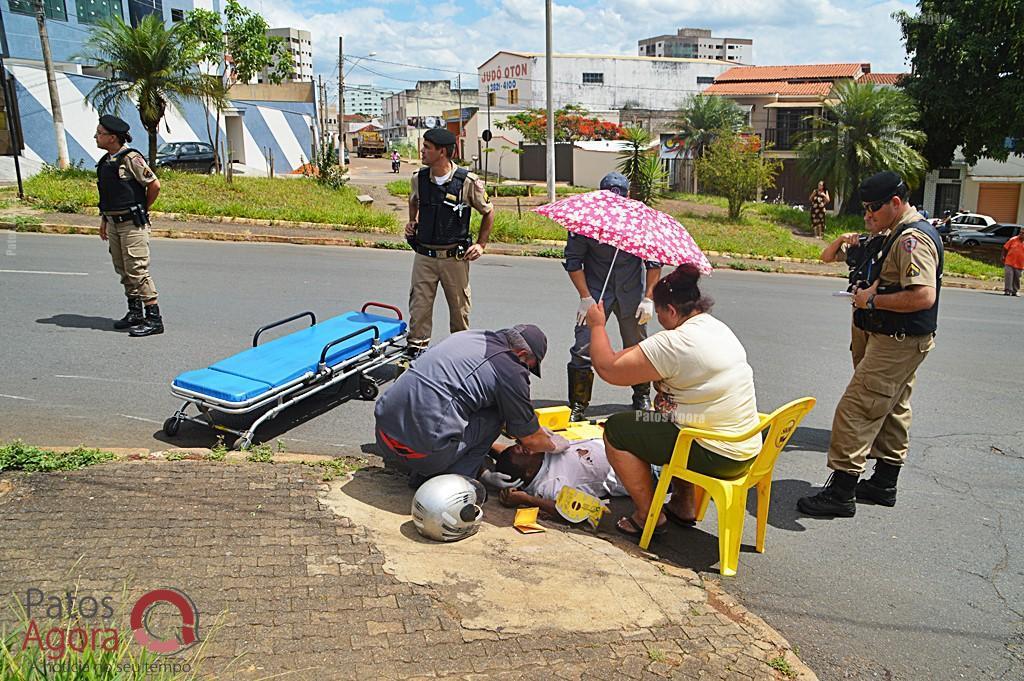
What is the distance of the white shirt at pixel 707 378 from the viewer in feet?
13.9

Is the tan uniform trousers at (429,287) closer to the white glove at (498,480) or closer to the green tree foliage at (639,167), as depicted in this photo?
the white glove at (498,480)

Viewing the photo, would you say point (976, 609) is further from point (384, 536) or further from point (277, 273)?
point (277, 273)

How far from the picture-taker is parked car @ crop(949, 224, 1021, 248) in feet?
103

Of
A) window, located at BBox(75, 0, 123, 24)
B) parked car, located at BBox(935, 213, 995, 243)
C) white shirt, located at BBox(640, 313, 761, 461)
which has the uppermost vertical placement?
window, located at BBox(75, 0, 123, 24)

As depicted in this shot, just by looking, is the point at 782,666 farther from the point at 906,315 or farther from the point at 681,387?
the point at 906,315

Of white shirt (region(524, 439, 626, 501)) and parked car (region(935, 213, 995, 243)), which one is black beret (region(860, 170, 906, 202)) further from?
parked car (region(935, 213, 995, 243))

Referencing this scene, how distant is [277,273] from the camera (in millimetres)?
12070

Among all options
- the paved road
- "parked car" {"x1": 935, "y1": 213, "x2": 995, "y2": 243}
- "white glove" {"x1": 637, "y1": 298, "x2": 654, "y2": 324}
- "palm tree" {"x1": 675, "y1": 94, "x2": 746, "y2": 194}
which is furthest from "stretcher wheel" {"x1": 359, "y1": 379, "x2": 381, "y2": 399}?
"palm tree" {"x1": 675, "y1": 94, "x2": 746, "y2": 194}

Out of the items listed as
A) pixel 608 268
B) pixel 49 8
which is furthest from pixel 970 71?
pixel 49 8

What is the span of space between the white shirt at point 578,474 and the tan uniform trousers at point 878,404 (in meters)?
1.39

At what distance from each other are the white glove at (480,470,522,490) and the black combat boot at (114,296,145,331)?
496cm

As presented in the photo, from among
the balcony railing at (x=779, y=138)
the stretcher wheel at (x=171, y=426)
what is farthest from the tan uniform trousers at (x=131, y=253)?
the balcony railing at (x=779, y=138)

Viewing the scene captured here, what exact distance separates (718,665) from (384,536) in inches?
71.2

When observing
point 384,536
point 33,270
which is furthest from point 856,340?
point 33,270
